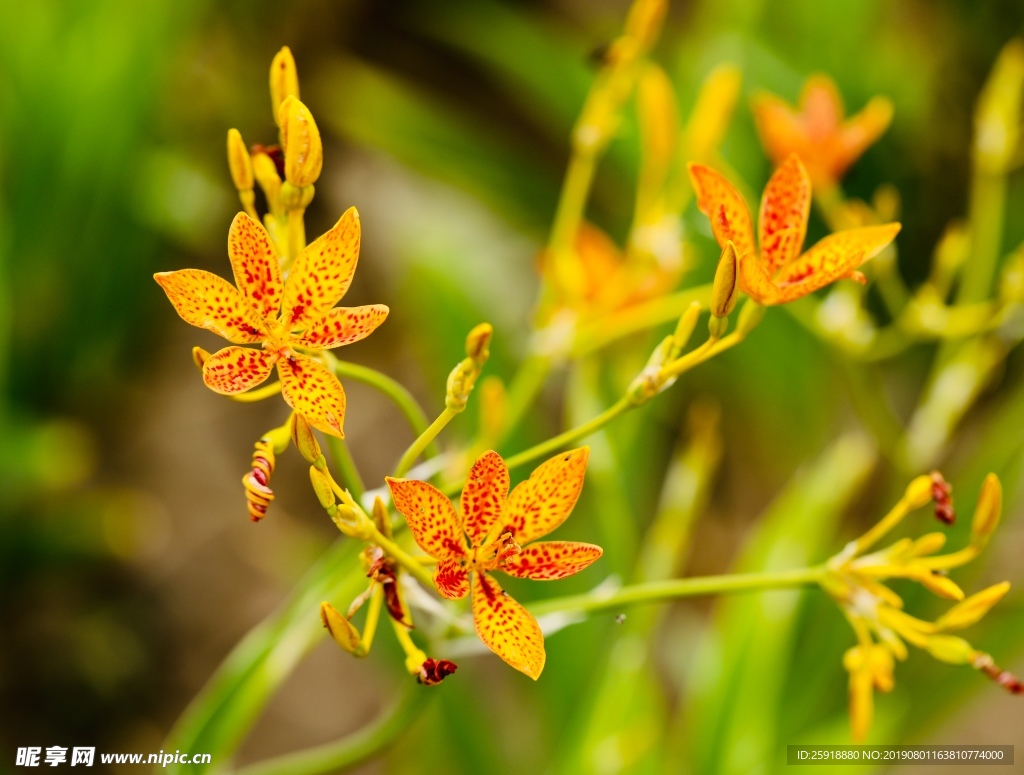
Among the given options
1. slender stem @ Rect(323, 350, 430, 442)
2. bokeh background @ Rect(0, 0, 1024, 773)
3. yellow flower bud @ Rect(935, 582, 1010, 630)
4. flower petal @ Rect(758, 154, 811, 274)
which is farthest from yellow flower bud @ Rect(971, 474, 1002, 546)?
bokeh background @ Rect(0, 0, 1024, 773)

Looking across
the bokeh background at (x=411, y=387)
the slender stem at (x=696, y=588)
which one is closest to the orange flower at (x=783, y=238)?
the slender stem at (x=696, y=588)

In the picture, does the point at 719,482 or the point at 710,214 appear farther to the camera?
the point at 719,482

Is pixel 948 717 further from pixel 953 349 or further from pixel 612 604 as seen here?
pixel 612 604

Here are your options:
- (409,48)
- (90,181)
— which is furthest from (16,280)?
(409,48)

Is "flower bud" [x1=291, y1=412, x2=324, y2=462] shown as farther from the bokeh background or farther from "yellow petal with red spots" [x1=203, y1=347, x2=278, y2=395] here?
the bokeh background

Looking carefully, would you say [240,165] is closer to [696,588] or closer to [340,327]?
[340,327]

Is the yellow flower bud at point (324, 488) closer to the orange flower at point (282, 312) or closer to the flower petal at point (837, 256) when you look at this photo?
the orange flower at point (282, 312)

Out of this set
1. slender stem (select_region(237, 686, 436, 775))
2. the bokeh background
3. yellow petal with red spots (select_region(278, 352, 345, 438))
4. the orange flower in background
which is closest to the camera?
yellow petal with red spots (select_region(278, 352, 345, 438))
